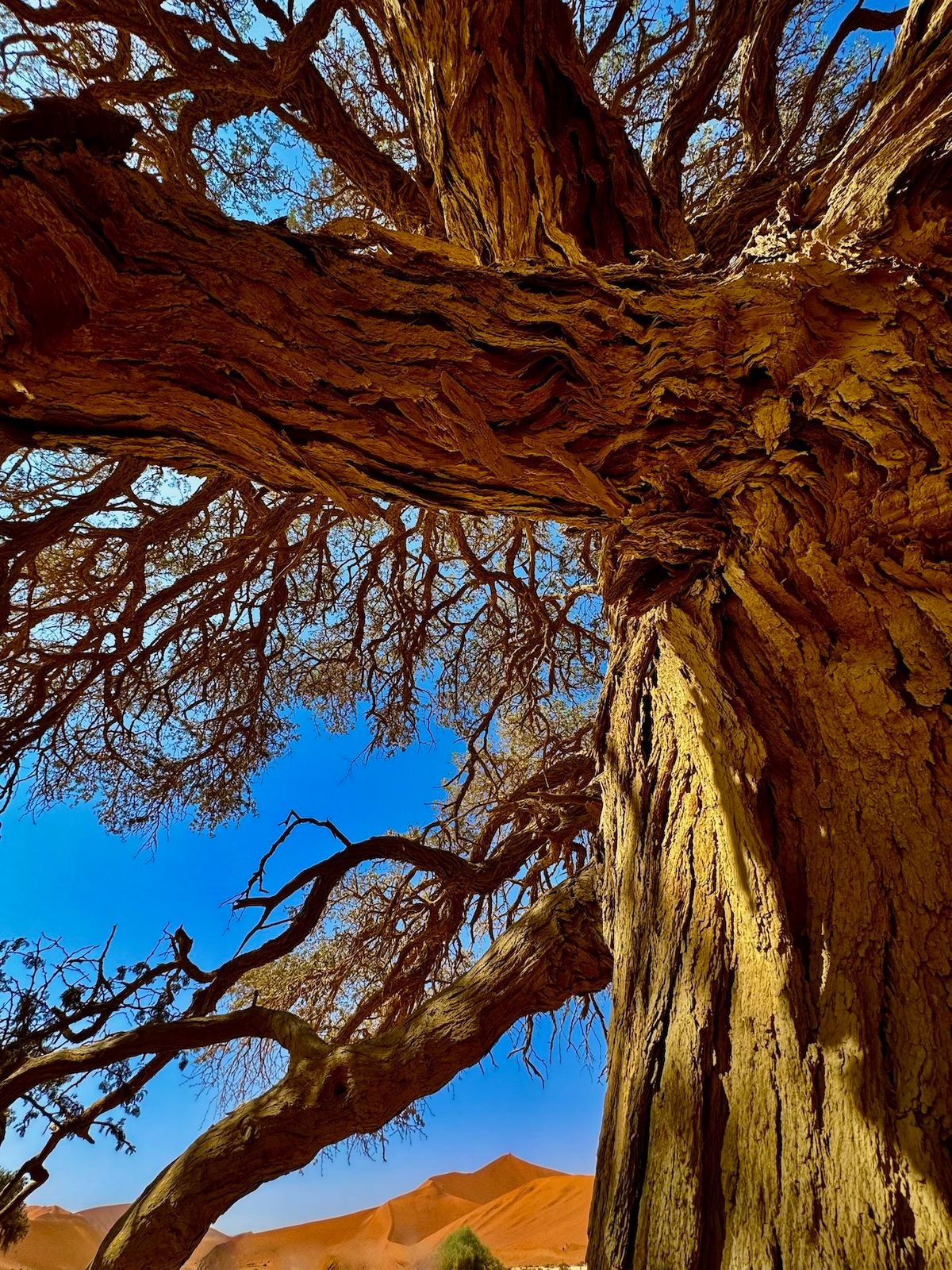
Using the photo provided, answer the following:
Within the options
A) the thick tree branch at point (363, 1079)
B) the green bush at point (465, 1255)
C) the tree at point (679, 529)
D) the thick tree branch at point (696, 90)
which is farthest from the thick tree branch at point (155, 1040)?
the green bush at point (465, 1255)

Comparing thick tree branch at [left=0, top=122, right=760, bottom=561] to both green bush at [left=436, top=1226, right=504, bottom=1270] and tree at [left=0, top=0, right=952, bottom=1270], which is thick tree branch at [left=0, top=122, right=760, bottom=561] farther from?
green bush at [left=436, top=1226, right=504, bottom=1270]

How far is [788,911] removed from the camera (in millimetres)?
1143

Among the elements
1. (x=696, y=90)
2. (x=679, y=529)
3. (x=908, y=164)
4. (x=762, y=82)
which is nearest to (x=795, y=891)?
(x=679, y=529)

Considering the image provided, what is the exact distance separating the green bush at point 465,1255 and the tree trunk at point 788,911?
7.96m

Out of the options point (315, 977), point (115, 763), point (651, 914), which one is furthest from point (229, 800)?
point (651, 914)

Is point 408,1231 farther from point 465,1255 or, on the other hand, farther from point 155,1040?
point 155,1040

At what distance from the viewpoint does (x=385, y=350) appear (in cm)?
127

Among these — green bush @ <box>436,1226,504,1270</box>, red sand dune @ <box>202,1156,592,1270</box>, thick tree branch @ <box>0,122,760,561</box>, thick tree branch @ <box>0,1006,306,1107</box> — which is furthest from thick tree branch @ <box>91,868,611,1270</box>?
red sand dune @ <box>202,1156,592,1270</box>

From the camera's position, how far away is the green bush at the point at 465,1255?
7.22m

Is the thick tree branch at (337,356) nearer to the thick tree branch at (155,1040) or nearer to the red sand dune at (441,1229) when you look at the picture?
the thick tree branch at (155,1040)

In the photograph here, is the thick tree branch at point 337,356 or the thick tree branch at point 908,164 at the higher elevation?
the thick tree branch at point 908,164

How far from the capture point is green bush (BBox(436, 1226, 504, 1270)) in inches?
284

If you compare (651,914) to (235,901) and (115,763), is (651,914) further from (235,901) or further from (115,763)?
(115,763)

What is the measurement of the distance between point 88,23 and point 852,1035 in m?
5.17
